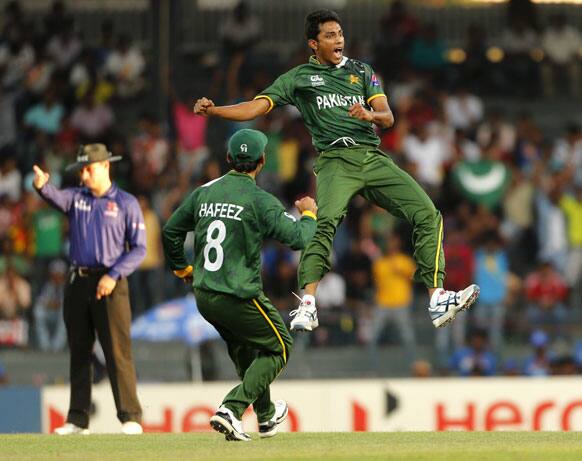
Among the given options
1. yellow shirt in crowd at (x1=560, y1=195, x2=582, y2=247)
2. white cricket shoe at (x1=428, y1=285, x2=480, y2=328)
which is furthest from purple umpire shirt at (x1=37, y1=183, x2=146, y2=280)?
yellow shirt in crowd at (x1=560, y1=195, x2=582, y2=247)

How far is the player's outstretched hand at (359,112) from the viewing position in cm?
1283

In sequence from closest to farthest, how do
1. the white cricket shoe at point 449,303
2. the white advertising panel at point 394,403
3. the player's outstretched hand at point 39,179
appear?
the white cricket shoe at point 449,303
the player's outstretched hand at point 39,179
the white advertising panel at point 394,403

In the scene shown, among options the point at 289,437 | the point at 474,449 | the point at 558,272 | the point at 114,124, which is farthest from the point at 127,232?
the point at 114,124

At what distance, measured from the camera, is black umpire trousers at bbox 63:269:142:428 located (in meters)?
15.3

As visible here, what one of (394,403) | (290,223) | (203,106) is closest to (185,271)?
(290,223)

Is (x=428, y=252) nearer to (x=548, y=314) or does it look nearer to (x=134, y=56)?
(x=548, y=314)

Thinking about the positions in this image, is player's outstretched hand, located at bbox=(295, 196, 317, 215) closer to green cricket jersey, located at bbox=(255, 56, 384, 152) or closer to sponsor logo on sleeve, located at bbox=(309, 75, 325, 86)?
green cricket jersey, located at bbox=(255, 56, 384, 152)

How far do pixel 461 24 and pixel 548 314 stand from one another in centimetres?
967

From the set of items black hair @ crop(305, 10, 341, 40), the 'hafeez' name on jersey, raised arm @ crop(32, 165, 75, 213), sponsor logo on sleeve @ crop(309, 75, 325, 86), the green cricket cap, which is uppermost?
black hair @ crop(305, 10, 341, 40)

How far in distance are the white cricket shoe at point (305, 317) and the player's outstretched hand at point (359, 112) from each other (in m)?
1.57

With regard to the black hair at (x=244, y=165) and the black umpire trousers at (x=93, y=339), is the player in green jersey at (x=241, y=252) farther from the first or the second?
the black umpire trousers at (x=93, y=339)

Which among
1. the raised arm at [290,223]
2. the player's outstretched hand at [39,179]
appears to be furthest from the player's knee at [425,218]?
the player's outstretched hand at [39,179]

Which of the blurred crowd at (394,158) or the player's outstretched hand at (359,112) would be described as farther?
the blurred crowd at (394,158)

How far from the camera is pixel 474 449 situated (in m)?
12.4
